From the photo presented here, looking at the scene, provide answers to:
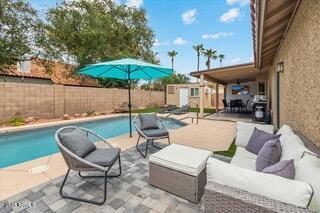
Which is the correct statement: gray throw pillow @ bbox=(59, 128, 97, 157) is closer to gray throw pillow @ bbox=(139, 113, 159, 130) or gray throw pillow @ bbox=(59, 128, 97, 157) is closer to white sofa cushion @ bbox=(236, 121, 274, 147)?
gray throw pillow @ bbox=(139, 113, 159, 130)

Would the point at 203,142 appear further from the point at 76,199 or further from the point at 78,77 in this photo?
the point at 78,77

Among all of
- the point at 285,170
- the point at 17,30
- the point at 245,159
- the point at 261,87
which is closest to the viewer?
the point at 285,170

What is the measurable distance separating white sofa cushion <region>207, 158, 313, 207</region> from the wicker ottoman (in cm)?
85

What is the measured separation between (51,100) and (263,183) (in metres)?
11.3

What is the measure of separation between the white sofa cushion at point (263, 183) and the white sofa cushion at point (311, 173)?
172 millimetres

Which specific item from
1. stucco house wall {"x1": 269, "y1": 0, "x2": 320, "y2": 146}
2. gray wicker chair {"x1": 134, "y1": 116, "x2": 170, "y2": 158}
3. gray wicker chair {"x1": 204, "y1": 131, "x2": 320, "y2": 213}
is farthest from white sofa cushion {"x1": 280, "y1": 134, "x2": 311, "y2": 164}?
gray wicker chair {"x1": 134, "y1": 116, "x2": 170, "y2": 158}

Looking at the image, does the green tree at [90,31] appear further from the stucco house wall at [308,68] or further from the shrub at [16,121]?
the stucco house wall at [308,68]

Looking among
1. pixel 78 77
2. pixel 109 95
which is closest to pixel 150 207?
pixel 109 95

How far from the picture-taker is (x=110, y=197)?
255cm

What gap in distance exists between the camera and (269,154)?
7.13 feet

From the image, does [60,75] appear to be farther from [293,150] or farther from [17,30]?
[293,150]

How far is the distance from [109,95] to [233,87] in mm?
11773

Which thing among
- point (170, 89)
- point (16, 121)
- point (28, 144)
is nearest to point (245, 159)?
point (28, 144)

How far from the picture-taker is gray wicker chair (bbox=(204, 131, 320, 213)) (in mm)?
1266
